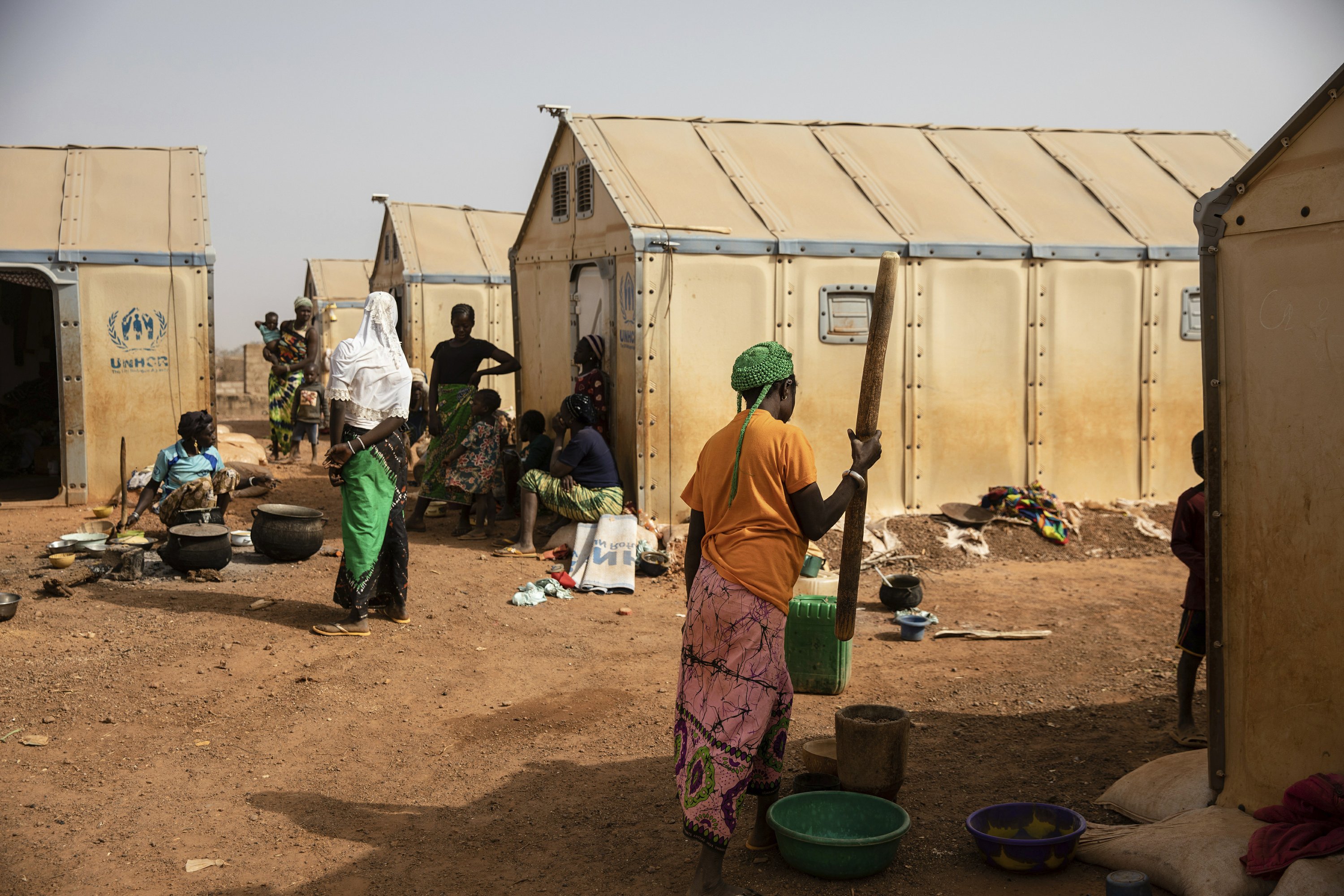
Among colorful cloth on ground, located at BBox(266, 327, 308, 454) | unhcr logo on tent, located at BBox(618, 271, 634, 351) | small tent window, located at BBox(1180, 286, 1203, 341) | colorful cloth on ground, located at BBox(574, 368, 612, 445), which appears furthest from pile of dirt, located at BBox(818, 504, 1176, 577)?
colorful cloth on ground, located at BBox(266, 327, 308, 454)

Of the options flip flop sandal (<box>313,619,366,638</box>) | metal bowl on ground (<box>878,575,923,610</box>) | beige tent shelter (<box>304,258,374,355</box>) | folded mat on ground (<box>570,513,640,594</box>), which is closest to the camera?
flip flop sandal (<box>313,619,366,638</box>)

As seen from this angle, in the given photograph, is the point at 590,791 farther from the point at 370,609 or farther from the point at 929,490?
the point at 929,490

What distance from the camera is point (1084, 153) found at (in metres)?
11.2

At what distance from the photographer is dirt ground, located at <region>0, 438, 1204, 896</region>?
148 inches

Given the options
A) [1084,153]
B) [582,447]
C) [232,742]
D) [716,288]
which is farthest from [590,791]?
[1084,153]

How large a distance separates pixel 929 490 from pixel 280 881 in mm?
6846

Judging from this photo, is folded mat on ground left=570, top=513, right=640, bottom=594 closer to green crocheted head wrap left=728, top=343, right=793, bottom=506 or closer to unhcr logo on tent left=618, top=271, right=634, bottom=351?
unhcr logo on tent left=618, top=271, right=634, bottom=351

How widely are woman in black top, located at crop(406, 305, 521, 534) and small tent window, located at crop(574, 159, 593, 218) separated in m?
1.34

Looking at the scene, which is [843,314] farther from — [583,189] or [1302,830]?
[1302,830]

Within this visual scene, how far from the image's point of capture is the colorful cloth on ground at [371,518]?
618 centimetres

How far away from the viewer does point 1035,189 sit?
10445mm

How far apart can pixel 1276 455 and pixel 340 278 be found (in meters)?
21.8

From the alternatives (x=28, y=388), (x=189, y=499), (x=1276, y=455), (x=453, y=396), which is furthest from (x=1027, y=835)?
(x=28, y=388)

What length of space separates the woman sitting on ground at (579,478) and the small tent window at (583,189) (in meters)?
2.02
